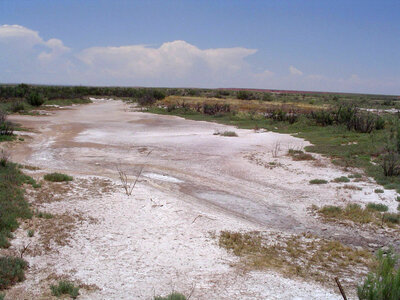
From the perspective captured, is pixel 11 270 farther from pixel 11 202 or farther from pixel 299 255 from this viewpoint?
pixel 299 255

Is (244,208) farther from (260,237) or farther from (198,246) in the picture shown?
(198,246)

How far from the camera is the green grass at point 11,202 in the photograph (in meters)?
6.72

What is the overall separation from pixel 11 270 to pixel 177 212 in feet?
13.2

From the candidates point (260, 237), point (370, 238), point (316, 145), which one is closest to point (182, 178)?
point (260, 237)

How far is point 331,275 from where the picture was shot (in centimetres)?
593

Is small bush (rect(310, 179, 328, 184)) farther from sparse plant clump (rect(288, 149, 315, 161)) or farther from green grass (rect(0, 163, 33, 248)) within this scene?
green grass (rect(0, 163, 33, 248))

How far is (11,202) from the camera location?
784cm

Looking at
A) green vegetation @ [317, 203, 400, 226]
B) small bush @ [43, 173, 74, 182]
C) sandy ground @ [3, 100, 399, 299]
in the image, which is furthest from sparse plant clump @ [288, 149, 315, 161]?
small bush @ [43, 173, 74, 182]

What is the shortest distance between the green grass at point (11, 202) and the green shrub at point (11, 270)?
0.72 metres

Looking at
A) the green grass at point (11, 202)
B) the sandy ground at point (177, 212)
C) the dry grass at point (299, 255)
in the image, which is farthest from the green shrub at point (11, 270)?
the dry grass at point (299, 255)

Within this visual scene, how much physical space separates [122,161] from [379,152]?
10.7 metres

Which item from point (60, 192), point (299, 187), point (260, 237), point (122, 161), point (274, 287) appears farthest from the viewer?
point (122, 161)

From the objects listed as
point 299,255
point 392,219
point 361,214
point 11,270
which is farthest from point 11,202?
point 392,219

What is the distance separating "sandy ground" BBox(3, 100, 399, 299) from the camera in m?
5.48
